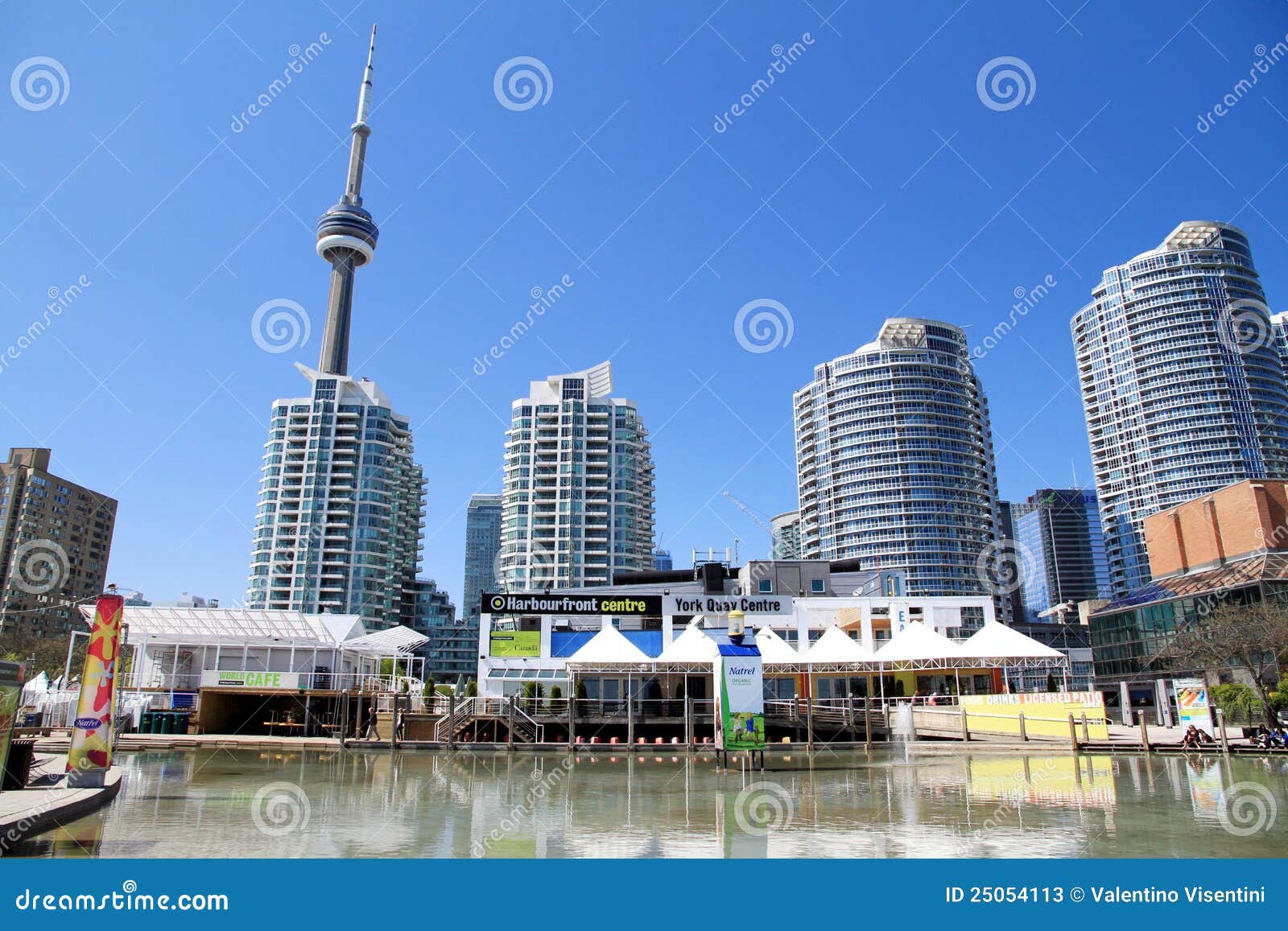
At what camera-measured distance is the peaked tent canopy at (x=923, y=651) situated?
34.3m

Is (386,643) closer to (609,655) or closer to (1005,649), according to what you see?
(609,655)

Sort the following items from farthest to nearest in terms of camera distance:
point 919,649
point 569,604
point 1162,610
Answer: point 1162,610 < point 569,604 < point 919,649

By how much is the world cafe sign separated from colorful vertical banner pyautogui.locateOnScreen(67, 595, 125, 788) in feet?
107

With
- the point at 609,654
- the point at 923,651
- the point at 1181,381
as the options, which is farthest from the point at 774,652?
the point at 1181,381

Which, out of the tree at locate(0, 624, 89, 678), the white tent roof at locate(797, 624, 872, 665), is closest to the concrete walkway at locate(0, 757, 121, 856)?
the white tent roof at locate(797, 624, 872, 665)

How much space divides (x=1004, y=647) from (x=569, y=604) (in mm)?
21774

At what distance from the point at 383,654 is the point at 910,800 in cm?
3941

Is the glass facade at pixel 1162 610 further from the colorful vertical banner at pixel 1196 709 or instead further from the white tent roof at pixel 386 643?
the white tent roof at pixel 386 643

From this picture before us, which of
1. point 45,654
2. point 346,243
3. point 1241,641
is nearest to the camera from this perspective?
point 1241,641

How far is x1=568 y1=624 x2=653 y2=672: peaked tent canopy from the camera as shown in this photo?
35219 mm

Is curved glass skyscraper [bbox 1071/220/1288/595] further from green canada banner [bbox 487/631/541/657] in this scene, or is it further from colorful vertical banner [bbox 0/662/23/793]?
colorful vertical banner [bbox 0/662/23/793]

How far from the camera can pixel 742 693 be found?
2256 cm

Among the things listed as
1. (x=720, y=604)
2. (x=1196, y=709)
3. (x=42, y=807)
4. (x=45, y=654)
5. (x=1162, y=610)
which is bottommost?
(x=42, y=807)
